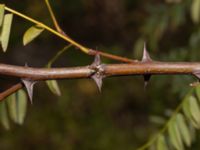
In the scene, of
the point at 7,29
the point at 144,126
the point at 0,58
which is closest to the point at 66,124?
the point at 144,126

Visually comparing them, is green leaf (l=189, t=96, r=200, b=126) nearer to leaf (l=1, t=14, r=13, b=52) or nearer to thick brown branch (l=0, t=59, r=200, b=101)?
thick brown branch (l=0, t=59, r=200, b=101)

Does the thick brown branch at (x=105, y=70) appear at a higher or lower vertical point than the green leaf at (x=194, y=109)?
lower

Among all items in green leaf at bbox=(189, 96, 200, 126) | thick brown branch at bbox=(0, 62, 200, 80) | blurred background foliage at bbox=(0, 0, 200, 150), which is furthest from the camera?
blurred background foliage at bbox=(0, 0, 200, 150)

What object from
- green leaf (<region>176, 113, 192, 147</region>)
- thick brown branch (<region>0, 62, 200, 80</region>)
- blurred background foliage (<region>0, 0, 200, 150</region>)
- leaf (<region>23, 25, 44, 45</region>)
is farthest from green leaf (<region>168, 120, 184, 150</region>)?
blurred background foliage (<region>0, 0, 200, 150</region>)

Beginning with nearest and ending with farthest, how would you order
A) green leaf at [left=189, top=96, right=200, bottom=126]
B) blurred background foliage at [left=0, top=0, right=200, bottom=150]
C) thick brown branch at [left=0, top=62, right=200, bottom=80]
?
thick brown branch at [left=0, top=62, right=200, bottom=80]
green leaf at [left=189, top=96, right=200, bottom=126]
blurred background foliage at [left=0, top=0, right=200, bottom=150]

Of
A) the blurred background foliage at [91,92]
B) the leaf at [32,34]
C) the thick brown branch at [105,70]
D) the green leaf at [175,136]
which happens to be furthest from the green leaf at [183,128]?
the blurred background foliage at [91,92]

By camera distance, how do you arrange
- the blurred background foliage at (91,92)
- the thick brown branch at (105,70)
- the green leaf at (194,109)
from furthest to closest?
the blurred background foliage at (91,92), the green leaf at (194,109), the thick brown branch at (105,70)

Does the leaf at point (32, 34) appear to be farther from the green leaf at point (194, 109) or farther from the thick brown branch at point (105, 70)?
the green leaf at point (194, 109)
